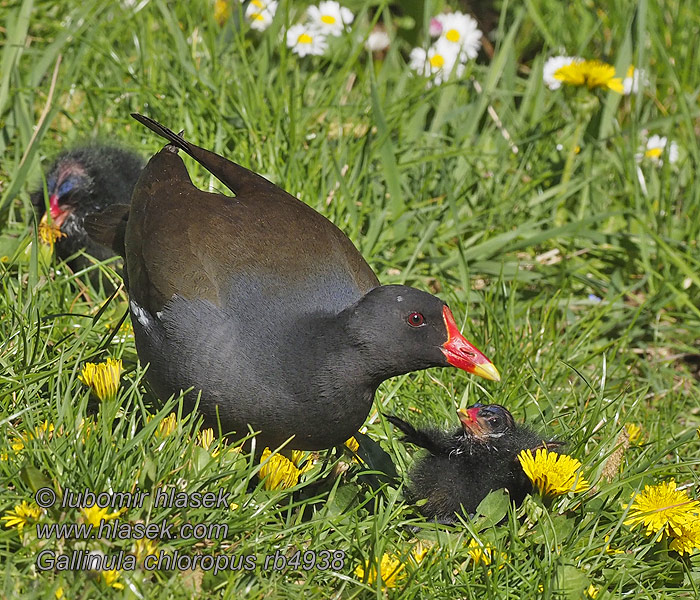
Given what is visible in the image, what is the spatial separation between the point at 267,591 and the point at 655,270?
2968mm

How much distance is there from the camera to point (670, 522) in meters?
2.99

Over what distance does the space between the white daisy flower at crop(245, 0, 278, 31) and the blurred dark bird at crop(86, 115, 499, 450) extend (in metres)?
2.30

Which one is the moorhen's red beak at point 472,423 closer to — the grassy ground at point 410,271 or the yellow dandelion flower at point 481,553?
the grassy ground at point 410,271

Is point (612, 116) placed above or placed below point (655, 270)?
above

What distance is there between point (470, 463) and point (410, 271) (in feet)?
4.69

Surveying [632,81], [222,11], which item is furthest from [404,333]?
[222,11]

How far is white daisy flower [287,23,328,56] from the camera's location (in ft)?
17.7

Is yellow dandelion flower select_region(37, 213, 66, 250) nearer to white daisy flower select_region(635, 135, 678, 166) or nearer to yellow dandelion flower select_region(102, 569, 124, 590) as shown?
yellow dandelion flower select_region(102, 569, 124, 590)

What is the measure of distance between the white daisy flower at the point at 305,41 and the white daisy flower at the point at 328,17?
0.36ft

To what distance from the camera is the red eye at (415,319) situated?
3.04 m

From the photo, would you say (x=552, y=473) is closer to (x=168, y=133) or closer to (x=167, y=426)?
(x=167, y=426)

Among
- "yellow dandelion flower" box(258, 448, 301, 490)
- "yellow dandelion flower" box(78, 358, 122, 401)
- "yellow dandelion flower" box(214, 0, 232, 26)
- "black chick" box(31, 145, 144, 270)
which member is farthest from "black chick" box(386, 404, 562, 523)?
"yellow dandelion flower" box(214, 0, 232, 26)

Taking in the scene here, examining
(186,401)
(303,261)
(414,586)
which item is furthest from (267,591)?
(303,261)

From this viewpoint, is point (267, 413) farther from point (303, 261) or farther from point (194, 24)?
point (194, 24)
